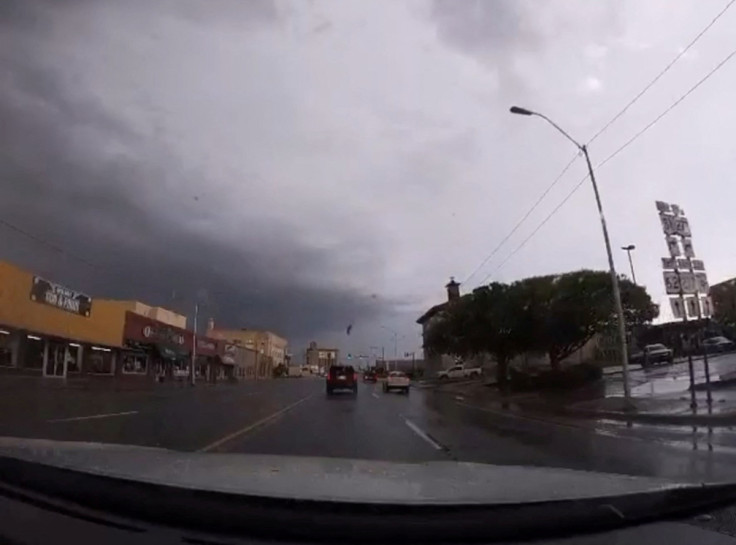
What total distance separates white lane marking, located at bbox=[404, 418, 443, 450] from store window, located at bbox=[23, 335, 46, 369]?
28021 millimetres

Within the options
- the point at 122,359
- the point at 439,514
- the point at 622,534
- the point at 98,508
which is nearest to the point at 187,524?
the point at 98,508

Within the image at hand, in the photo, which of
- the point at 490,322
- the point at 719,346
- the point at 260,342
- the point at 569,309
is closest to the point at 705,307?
the point at 569,309

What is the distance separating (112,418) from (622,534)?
53.3 feet

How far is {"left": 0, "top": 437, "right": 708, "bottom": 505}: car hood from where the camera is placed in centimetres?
331

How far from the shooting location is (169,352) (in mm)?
65562

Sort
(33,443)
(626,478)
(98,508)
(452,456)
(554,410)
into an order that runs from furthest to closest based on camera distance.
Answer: (554,410) → (452,456) → (33,443) → (626,478) → (98,508)

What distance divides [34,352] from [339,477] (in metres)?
40.7

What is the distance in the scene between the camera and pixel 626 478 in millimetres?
4039

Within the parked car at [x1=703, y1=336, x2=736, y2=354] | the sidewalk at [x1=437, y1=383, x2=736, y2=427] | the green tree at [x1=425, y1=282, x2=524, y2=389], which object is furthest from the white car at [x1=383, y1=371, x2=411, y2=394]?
the parked car at [x1=703, y1=336, x2=736, y2=354]

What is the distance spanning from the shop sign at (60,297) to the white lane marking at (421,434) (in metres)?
28.2

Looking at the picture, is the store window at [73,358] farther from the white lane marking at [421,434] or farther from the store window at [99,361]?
the white lane marking at [421,434]

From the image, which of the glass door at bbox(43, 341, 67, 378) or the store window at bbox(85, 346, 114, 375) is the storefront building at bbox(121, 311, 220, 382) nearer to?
the store window at bbox(85, 346, 114, 375)

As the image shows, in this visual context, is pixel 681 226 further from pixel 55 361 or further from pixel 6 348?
pixel 55 361

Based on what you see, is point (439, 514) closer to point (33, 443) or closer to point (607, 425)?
point (33, 443)
